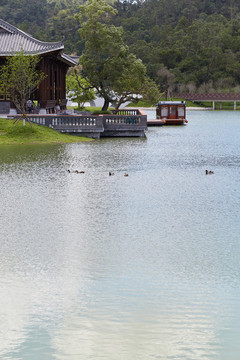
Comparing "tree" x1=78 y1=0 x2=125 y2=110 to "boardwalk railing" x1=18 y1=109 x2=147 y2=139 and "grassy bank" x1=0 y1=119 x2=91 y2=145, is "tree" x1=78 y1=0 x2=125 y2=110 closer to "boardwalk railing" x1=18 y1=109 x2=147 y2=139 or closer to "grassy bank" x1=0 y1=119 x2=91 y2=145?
"boardwalk railing" x1=18 y1=109 x2=147 y2=139

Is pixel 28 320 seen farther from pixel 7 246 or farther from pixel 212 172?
pixel 212 172

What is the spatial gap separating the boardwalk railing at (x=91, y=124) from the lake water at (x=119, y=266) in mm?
17707

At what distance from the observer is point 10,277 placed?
12203 mm

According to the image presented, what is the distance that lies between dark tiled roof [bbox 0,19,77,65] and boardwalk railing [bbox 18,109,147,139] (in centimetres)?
622

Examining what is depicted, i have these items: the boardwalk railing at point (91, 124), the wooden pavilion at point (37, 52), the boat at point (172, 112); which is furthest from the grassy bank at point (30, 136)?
the boat at point (172, 112)

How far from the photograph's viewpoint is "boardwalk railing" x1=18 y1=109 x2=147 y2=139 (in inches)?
1734

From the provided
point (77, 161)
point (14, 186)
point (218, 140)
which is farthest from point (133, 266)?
point (218, 140)

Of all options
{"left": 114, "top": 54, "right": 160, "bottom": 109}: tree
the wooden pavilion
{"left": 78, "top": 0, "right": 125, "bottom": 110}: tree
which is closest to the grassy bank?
the wooden pavilion

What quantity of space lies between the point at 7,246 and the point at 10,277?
2.43m

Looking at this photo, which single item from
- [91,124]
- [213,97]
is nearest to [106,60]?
[91,124]

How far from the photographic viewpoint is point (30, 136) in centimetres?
4050

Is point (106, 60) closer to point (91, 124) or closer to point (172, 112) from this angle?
point (91, 124)

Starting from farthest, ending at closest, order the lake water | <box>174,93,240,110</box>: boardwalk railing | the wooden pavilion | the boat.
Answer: <box>174,93,240,110</box>: boardwalk railing < the boat < the wooden pavilion < the lake water

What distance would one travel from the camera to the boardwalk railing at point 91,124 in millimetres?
44031
